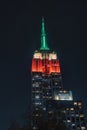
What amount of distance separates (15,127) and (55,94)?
158 metres

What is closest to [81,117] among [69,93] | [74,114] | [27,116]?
[74,114]

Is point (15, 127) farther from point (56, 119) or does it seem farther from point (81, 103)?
point (81, 103)

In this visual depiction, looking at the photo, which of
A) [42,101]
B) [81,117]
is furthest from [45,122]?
[42,101]

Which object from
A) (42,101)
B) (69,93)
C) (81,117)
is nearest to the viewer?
(81,117)

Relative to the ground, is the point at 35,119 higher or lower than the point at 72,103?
lower

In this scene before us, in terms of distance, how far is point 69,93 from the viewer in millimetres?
183250

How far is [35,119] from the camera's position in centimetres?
2700

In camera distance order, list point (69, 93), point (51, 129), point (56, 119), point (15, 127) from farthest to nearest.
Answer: point (69, 93)
point (15, 127)
point (56, 119)
point (51, 129)

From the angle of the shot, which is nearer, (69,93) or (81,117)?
(81,117)

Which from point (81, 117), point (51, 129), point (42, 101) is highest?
point (42, 101)

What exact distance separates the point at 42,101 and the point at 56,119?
172 meters

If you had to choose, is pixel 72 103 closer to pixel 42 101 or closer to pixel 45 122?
pixel 42 101

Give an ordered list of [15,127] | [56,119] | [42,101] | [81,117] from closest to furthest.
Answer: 1. [56,119]
2. [15,127]
3. [81,117]
4. [42,101]

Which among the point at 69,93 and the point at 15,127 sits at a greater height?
the point at 69,93
